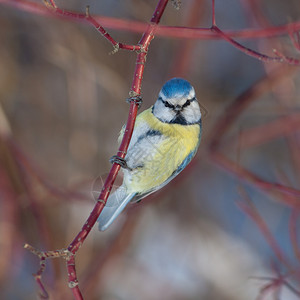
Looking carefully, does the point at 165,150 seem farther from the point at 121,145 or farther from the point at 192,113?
the point at 121,145

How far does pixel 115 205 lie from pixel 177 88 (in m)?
0.51

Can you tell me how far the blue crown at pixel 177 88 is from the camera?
56.1 inches

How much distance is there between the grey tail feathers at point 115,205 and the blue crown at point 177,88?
453 millimetres

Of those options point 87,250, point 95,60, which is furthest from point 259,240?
point 95,60

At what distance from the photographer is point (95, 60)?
2932 mm

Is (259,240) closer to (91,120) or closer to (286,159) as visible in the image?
(286,159)

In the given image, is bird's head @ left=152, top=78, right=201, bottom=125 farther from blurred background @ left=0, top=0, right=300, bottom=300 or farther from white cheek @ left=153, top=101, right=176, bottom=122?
blurred background @ left=0, top=0, right=300, bottom=300

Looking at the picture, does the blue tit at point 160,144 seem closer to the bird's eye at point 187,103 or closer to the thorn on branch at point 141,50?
the bird's eye at point 187,103

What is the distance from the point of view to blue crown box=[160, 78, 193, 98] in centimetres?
142

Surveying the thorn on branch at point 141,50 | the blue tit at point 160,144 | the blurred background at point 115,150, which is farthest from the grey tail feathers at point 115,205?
the blurred background at point 115,150

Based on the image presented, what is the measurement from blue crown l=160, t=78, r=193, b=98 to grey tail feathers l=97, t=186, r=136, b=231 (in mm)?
453

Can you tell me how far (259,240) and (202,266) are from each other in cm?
53

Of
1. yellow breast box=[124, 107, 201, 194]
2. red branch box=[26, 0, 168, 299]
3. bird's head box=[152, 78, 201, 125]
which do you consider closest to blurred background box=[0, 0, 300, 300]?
yellow breast box=[124, 107, 201, 194]

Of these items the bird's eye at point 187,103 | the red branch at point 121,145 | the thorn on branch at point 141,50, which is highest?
the bird's eye at point 187,103
